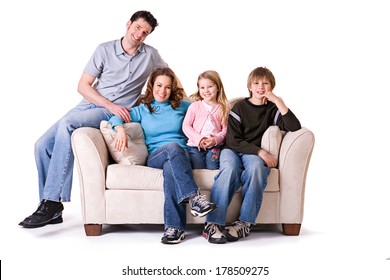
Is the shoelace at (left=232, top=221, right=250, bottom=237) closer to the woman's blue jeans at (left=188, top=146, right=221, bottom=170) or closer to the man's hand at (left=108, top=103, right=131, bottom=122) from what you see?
the woman's blue jeans at (left=188, top=146, right=221, bottom=170)

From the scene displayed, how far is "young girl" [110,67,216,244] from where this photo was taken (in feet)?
14.3

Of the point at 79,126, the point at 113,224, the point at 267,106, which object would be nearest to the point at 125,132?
the point at 79,126

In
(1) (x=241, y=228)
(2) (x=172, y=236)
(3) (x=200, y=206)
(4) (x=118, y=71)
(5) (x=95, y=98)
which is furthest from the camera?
(4) (x=118, y=71)

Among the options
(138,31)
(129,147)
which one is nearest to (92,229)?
(129,147)

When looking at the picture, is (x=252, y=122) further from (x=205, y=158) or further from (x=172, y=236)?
(x=172, y=236)

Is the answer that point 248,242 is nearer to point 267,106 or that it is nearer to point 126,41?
point 267,106

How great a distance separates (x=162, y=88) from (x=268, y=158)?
0.89 metres

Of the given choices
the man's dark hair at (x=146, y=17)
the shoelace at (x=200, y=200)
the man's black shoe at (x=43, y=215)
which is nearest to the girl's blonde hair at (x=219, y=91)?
the man's dark hair at (x=146, y=17)

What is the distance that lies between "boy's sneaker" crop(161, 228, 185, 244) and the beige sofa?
0.41 feet

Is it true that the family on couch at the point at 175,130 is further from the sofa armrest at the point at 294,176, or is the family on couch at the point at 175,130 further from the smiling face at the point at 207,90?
the sofa armrest at the point at 294,176

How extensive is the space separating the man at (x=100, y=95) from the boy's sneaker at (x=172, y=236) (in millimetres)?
799

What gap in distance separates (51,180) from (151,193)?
729 mm

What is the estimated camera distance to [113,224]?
192 inches

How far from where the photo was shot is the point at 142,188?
451cm
